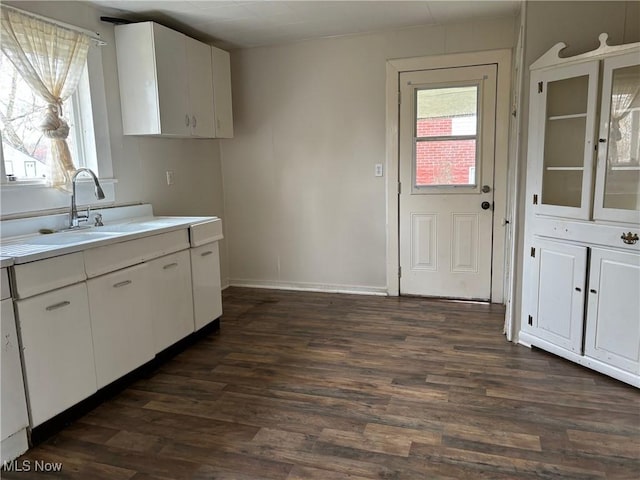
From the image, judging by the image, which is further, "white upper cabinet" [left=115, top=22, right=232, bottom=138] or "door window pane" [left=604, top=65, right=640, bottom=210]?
"white upper cabinet" [left=115, top=22, right=232, bottom=138]

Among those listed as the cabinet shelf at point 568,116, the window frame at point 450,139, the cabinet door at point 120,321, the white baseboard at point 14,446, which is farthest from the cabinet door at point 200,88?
the cabinet shelf at point 568,116

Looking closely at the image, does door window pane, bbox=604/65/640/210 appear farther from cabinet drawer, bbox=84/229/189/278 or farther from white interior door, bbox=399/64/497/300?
cabinet drawer, bbox=84/229/189/278

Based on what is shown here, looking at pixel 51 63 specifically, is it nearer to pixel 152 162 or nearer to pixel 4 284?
pixel 152 162

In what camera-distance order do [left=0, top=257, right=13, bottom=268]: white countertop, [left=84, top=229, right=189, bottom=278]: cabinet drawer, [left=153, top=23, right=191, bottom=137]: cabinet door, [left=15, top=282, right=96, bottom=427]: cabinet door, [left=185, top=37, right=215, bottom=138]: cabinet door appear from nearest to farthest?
[left=0, top=257, right=13, bottom=268]: white countertop < [left=15, top=282, right=96, bottom=427]: cabinet door < [left=84, top=229, right=189, bottom=278]: cabinet drawer < [left=153, top=23, right=191, bottom=137]: cabinet door < [left=185, top=37, right=215, bottom=138]: cabinet door

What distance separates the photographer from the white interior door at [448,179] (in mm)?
4086

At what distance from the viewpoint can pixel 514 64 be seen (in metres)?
3.87

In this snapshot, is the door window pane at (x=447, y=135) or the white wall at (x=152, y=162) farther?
the door window pane at (x=447, y=135)

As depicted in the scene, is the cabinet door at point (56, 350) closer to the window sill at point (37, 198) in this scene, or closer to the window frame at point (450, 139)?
the window sill at point (37, 198)

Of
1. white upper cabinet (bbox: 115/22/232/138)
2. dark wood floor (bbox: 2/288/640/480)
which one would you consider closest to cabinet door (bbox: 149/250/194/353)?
dark wood floor (bbox: 2/288/640/480)

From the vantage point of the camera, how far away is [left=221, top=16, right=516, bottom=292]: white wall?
4.35 meters

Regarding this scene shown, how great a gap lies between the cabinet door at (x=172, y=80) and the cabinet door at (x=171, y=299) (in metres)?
1.04

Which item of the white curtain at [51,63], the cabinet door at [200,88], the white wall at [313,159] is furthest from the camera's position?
the white wall at [313,159]

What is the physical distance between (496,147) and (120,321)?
10.6ft

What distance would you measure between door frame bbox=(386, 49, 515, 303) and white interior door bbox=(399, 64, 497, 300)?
0.15 ft
